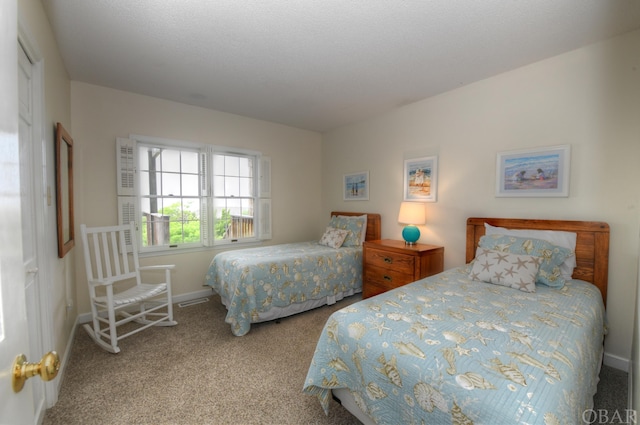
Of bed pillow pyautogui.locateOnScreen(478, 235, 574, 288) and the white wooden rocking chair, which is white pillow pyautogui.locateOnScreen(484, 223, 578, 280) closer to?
bed pillow pyautogui.locateOnScreen(478, 235, 574, 288)

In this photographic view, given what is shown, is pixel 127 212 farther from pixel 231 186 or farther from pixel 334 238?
pixel 334 238

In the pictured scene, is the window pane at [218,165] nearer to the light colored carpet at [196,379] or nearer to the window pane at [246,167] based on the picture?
the window pane at [246,167]

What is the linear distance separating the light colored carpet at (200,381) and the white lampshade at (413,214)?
1.60 meters

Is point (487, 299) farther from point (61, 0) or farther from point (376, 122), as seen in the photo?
point (61, 0)

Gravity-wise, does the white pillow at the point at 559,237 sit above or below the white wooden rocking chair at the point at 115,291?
above

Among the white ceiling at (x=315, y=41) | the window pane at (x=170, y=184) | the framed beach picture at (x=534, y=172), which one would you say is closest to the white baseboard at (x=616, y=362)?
the framed beach picture at (x=534, y=172)

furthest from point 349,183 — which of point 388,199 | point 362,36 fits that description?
point 362,36

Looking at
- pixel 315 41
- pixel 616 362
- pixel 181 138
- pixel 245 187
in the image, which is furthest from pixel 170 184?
pixel 616 362

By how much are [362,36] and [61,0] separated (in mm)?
1963

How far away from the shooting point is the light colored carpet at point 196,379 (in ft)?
5.39

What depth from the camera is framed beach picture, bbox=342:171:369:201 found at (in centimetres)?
400

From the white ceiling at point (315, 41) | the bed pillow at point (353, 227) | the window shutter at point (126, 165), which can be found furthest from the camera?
the bed pillow at point (353, 227)

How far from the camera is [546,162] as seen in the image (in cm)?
238

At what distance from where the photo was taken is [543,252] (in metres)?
2.09
